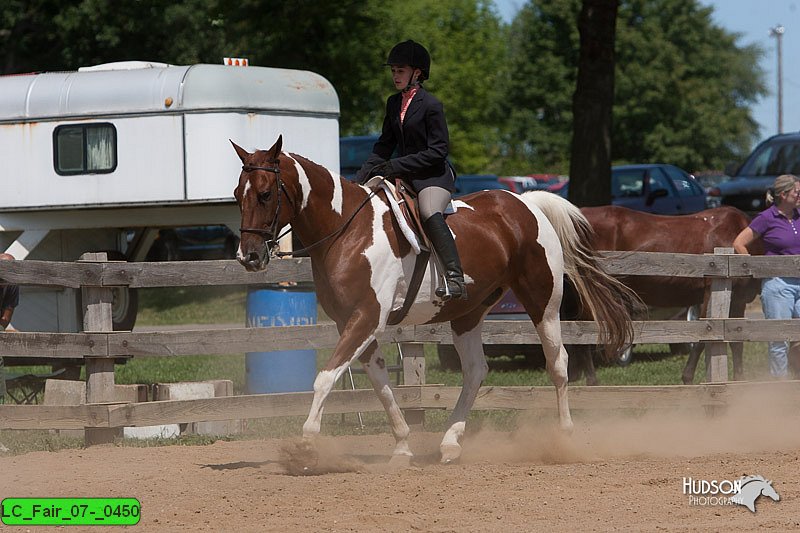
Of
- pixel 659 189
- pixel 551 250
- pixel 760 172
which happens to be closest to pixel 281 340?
pixel 551 250

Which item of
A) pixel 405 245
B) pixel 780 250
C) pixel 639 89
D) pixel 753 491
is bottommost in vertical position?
pixel 753 491

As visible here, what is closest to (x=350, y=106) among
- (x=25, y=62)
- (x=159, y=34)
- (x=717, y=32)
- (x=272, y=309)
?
(x=159, y=34)

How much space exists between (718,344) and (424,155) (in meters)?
3.50

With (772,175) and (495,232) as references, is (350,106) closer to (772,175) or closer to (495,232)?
(772,175)

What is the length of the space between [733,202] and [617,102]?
40413 mm

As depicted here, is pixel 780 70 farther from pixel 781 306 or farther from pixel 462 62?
pixel 781 306

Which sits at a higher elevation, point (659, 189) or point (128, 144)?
point (128, 144)

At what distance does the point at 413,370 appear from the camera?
32.1ft

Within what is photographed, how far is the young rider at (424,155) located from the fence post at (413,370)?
6.34 feet

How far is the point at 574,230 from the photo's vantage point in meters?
9.14

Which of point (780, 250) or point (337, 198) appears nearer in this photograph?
point (337, 198)

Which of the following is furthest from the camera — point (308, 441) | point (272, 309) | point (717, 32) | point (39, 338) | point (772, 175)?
point (717, 32)

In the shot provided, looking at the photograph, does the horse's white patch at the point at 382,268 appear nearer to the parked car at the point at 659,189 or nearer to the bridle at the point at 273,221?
the bridle at the point at 273,221

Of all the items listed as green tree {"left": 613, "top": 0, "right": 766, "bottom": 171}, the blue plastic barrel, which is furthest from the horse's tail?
green tree {"left": 613, "top": 0, "right": 766, "bottom": 171}
